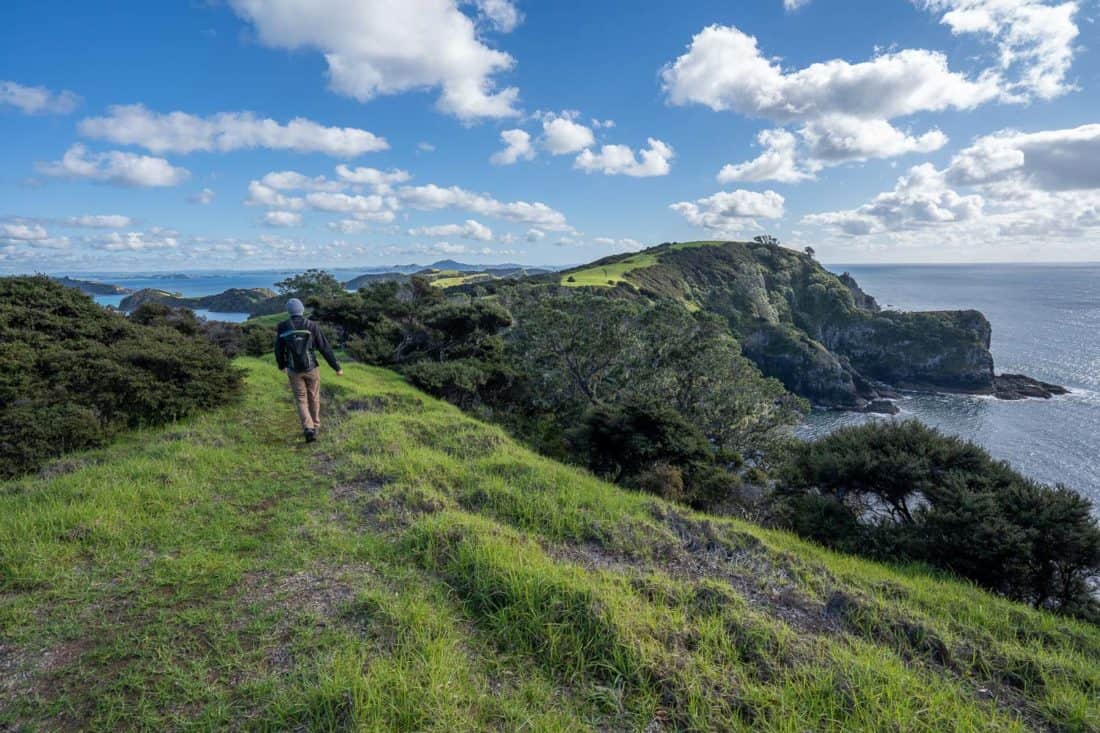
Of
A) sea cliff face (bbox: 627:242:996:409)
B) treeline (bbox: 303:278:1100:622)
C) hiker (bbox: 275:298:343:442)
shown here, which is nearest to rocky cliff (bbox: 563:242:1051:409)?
sea cliff face (bbox: 627:242:996:409)

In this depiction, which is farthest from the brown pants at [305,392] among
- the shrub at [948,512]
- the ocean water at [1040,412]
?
the ocean water at [1040,412]

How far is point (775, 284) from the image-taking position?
390 feet

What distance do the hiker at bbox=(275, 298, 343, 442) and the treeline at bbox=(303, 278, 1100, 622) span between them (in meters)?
7.15

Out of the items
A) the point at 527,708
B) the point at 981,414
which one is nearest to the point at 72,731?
the point at 527,708

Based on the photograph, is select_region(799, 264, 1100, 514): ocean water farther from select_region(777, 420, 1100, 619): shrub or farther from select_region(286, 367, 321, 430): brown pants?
select_region(286, 367, 321, 430): brown pants

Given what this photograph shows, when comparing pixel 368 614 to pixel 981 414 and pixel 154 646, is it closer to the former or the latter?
pixel 154 646

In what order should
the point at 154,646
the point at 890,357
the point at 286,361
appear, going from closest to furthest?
the point at 154,646 → the point at 286,361 → the point at 890,357

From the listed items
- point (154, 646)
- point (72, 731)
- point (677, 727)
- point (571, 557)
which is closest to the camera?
point (72, 731)

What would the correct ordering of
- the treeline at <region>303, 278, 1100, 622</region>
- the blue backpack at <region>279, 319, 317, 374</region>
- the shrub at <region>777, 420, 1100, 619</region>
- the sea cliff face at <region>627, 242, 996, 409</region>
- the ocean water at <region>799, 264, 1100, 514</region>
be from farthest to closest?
the sea cliff face at <region>627, 242, 996, 409</region> < the ocean water at <region>799, 264, 1100, 514</region> < the blue backpack at <region>279, 319, 317, 374</region> < the treeline at <region>303, 278, 1100, 622</region> < the shrub at <region>777, 420, 1100, 619</region>

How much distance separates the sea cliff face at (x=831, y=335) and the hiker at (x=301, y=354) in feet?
225

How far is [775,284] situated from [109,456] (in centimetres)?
13221

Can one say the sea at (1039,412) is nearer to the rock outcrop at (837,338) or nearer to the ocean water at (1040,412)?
the ocean water at (1040,412)

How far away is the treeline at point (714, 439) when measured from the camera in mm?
7809

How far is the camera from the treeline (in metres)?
7.81
